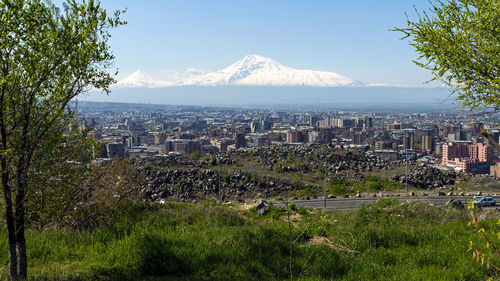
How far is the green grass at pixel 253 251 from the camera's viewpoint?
490 centimetres

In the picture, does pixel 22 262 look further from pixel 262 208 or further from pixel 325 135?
pixel 325 135

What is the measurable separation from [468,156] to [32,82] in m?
54.9

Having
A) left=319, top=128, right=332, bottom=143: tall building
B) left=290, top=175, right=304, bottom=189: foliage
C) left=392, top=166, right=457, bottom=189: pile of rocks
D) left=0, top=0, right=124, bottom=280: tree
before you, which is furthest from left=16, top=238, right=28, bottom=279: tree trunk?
left=319, top=128, right=332, bottom=143: tall building

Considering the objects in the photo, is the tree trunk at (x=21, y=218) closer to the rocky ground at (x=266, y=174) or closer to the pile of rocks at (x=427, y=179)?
the rocky ground at (x=266, y=174)

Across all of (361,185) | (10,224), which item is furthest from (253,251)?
(361,185)

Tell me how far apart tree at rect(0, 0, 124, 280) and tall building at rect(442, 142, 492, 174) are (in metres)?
45.2

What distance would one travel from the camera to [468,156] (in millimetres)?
49875

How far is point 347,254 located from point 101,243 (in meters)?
3.75

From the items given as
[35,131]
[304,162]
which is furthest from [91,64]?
[304,162]

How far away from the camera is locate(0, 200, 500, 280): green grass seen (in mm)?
4902

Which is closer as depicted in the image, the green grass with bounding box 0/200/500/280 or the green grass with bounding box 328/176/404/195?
the green grass with bounding box 0/200/500/280

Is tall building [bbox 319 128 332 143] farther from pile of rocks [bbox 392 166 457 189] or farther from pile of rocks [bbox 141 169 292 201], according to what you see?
pile of rocks [bbox 141 169 292 201]

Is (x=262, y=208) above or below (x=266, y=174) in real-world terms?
above

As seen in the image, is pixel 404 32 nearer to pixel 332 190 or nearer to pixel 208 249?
pixel 208 249
